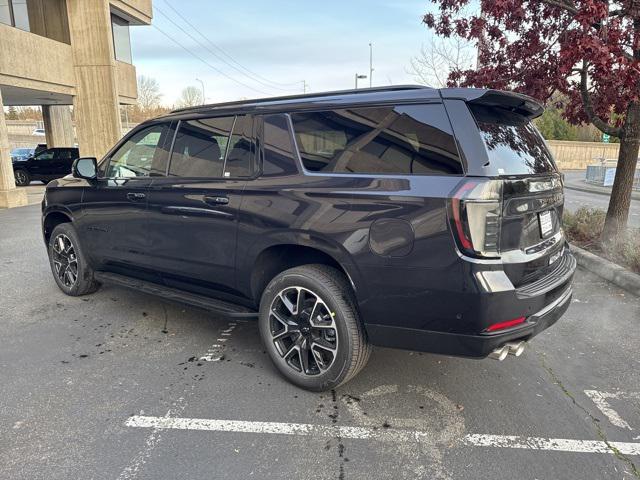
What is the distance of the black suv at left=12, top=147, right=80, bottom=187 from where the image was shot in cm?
1875

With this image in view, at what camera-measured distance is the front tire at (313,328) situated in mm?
3004

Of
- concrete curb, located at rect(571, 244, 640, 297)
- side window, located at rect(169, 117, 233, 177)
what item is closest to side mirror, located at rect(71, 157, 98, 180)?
side window, located at rect(169, 117, 233, 177)

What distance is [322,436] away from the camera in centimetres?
276

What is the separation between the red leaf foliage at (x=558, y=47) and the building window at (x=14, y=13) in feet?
51.5

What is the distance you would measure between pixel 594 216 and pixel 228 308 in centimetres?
686

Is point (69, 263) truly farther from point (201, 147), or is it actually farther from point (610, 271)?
point (610, 271)

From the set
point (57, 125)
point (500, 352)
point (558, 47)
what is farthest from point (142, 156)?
point (57, 125)

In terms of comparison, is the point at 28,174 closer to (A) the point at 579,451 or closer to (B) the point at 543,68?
(B) the point at 543,68

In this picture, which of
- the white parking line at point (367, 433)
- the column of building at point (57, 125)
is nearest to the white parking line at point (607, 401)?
the white parking line at point (367, 433)

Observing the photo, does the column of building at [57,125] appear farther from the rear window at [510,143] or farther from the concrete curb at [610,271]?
the rear window at [510,143]

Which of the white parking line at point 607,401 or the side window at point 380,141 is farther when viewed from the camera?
the white parking line at point 607,401

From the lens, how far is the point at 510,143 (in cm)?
291

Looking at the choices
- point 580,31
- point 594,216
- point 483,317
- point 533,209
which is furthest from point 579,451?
point 594,216

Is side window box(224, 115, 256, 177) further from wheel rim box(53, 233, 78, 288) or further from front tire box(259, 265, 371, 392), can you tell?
wheel rim box(53, 233, 78, 288)
